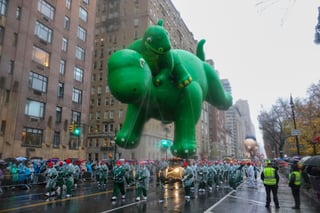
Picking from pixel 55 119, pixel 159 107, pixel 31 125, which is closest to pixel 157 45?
pixel 159 107

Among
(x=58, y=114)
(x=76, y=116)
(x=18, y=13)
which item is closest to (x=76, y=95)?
(x=76, y=116)

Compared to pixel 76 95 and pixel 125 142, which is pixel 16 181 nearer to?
pixel 125 142

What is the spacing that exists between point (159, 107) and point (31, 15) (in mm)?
26650

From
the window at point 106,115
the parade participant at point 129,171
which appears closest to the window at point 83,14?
the window at point 106,115

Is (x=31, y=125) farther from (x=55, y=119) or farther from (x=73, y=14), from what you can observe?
(x=73, y=14)

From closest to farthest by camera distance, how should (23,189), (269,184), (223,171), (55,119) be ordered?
(269,184) → (23,189) → (223,171) → (55,119)

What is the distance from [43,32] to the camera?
94.6ft

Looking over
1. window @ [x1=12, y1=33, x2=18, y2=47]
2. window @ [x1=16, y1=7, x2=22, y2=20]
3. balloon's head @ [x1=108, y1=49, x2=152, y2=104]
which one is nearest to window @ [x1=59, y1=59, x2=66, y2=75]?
window @ [x1=12, y1=33, x2=18, y2=47]

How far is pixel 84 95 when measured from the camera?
112ft

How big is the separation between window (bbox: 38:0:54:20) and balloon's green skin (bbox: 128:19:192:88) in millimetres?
27754

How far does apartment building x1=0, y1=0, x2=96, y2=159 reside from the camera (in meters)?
24.5

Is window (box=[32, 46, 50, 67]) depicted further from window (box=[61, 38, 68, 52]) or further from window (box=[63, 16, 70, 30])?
window (box=[63, 16, 70, 30])

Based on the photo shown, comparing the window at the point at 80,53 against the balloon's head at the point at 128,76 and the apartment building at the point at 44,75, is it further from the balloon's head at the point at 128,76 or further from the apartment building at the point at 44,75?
the balloon's head at the point at 128,76

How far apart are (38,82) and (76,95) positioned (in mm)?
5967
